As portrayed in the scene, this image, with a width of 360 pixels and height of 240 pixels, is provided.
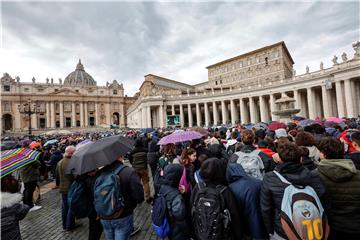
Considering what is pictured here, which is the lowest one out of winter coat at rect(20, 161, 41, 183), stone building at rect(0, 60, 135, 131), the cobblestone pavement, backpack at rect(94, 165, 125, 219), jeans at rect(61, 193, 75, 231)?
the cobblestone pavement

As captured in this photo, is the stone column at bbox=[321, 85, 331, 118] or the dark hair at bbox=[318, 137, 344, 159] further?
the stone column at bbox=[321, 85, 331, 118]

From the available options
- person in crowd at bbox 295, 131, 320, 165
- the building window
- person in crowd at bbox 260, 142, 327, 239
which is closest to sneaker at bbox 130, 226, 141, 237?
person in crowd at bbox 260, 142, 327, 239

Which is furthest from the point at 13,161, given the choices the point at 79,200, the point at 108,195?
the point at 108,195

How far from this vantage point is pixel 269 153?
12.6ft

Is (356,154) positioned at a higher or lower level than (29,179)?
higher

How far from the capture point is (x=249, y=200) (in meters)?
2.45

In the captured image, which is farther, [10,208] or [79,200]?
[79,200]

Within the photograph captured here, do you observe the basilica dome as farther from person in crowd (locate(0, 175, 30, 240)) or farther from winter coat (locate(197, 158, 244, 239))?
winter coat (locate(197, 158, 244, 239))

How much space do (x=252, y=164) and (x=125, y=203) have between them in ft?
7.31

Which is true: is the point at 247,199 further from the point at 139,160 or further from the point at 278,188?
the point at 139,160

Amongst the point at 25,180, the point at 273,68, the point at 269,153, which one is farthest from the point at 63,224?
the point at 273,68

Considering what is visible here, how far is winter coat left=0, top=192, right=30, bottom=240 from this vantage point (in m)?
2.36

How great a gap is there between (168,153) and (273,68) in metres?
57.5

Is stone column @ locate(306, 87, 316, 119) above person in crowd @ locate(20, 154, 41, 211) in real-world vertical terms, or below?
above
